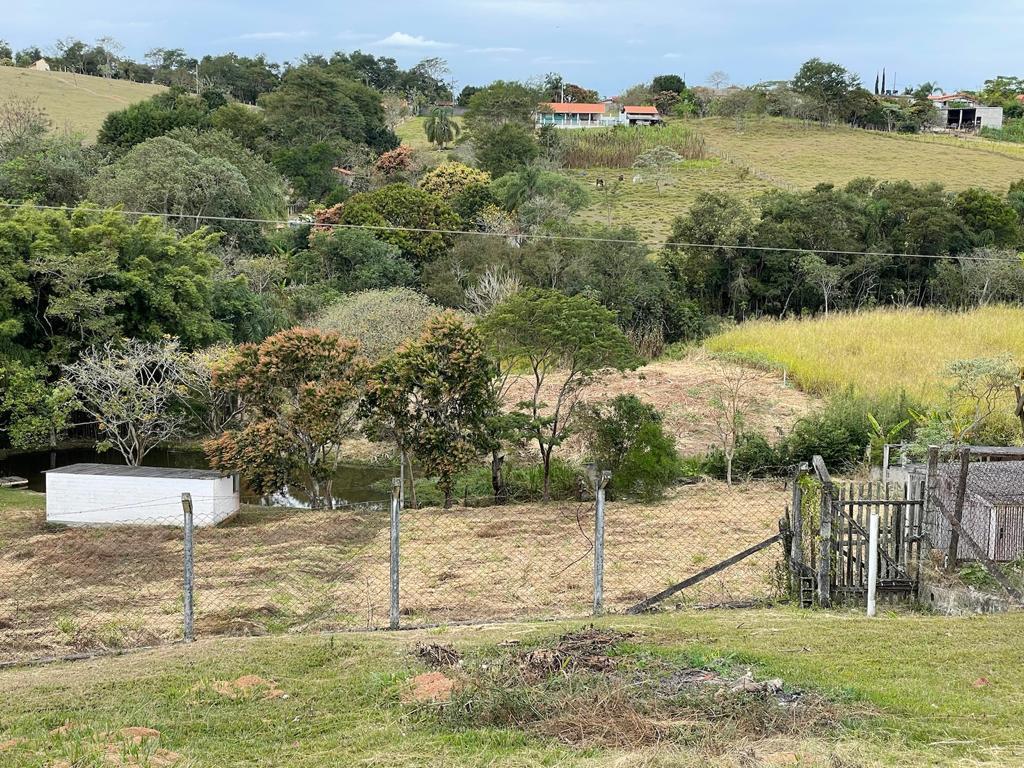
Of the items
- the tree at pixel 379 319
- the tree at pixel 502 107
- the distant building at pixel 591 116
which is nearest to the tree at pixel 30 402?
the tree at pixel 379 319

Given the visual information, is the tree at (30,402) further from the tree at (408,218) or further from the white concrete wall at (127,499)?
the tree at (408,218)

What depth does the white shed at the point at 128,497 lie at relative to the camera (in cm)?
1541

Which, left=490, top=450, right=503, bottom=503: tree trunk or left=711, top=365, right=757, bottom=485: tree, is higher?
left=711, top=365, right=757, bottom=485: tree

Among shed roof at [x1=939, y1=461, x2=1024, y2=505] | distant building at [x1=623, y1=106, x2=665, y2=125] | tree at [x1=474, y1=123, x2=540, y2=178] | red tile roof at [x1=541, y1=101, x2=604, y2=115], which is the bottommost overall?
shed roof at [x1=939, y1=461, x2=1024, y2=505]

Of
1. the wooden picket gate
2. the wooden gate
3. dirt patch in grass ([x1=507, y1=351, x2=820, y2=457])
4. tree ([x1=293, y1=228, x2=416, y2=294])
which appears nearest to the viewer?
the wooden picket gate

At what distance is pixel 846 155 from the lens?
2505 inches

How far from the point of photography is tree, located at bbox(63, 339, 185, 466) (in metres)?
19.2

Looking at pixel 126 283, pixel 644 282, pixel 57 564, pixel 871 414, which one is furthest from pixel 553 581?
pixel 644 282

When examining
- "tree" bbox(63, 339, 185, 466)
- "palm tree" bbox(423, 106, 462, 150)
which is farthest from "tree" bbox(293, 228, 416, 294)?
"palm tree" bbox(423, 106, 462, 150)

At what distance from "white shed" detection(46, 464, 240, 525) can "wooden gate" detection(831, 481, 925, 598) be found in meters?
9.82

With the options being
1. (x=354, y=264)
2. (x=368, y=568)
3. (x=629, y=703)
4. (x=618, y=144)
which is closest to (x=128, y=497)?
(x=368, y=568)

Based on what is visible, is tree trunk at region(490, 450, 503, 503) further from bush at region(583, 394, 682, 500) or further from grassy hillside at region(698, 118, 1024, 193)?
grassy hillside at region(698, 118, 1024, 193)

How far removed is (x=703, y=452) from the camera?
21094 millimetres

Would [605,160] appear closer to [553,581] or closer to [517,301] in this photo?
[517,301]
